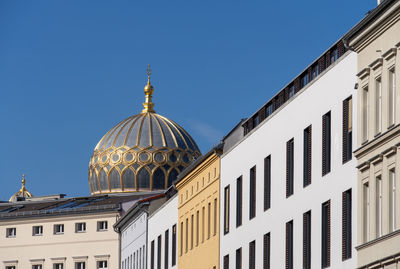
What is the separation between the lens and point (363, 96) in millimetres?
43500

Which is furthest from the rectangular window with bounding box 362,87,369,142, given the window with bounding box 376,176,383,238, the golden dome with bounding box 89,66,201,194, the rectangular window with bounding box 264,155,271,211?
the golden dome with bounding box 89,66,201,194

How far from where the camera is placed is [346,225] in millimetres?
44344

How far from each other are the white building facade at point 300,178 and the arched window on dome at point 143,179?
52.3 m

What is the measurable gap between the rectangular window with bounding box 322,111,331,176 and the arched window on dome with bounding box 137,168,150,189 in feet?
216

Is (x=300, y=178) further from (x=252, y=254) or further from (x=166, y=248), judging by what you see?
(x=166, y=248)

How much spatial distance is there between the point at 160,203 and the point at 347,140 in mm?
38358

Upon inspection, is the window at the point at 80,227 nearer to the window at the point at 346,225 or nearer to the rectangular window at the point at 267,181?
the rectangular window at the point at 267,181

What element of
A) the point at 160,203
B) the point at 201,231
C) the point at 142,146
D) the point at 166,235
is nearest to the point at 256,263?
the point at 201,231

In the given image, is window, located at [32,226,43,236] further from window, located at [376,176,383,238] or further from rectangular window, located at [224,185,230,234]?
window, located at [376,176,383,238]

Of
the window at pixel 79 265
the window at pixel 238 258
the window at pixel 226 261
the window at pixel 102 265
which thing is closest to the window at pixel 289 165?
the window at pixel 238 258

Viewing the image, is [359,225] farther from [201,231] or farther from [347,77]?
[201,231]

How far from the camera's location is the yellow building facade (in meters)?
63.2

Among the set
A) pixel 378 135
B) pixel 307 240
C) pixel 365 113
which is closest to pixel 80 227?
pixel 307 240

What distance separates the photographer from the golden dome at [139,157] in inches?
4451
